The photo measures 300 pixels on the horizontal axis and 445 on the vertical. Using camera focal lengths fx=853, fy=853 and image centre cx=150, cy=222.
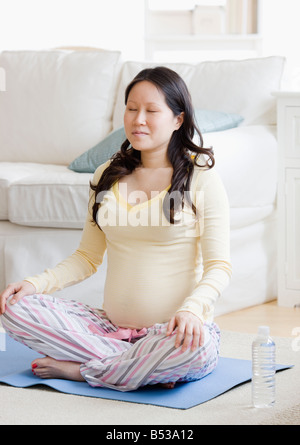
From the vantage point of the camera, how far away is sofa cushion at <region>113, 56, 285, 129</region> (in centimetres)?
303

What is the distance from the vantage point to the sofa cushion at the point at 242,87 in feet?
9.93

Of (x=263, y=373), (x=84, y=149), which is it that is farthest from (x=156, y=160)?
A: (x=84, y=149)

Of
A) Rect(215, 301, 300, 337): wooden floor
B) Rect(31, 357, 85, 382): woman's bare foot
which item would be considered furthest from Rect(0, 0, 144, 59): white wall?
Rect(31, 357, 85, 382): woman's bare foot

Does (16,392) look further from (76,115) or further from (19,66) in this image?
(19,66)

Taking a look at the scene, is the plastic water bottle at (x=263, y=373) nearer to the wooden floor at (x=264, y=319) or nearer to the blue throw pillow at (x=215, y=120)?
the wooden floor at (x=264, y=319)

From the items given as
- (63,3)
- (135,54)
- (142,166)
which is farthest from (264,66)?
(63,3)

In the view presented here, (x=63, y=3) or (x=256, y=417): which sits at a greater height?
(x=63, y=3)

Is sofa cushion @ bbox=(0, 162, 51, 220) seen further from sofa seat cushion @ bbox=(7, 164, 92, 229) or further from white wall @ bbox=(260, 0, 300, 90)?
white wall @ bbox=(260, 0, 300, 90)

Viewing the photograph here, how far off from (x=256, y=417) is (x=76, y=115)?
6.01 ft

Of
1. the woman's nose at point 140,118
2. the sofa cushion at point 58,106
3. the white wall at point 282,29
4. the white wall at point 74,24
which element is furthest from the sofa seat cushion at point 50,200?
the white wall at point 74,24

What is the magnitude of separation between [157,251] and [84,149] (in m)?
1.36

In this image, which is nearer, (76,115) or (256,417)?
(256,417)

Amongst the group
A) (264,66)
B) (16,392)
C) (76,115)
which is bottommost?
(16,392)

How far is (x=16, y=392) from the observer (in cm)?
186
